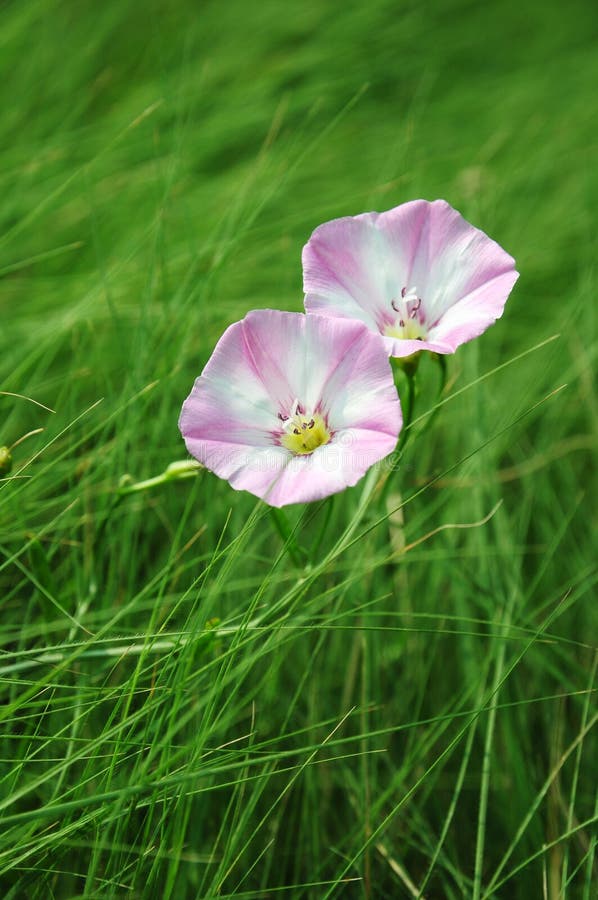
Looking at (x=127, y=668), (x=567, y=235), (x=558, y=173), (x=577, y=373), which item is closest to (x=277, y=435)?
(x=127, y=668)

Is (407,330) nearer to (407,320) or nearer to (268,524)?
(407,320)

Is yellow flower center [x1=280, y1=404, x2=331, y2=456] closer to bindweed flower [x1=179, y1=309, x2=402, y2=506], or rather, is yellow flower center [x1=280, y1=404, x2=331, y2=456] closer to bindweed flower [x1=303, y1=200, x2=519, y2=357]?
bindweed flower [x1=179, y1=309, x2=402, y2=506]

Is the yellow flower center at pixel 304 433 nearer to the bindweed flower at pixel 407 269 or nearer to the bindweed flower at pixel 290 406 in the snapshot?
the bindweed flower at pixel 290 406

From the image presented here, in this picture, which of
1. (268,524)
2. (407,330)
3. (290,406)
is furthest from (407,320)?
(268,524)

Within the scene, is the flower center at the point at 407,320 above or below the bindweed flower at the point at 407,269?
below

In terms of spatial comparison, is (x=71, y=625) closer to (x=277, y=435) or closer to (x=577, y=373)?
→ (x=277, y=435)

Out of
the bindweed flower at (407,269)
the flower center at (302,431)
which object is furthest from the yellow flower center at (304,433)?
the bindweed flower at (407,269)

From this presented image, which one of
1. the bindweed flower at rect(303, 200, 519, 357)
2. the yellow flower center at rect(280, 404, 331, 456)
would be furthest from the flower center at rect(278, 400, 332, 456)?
the bindweed flower at rect(303, 200, 519, 357)
